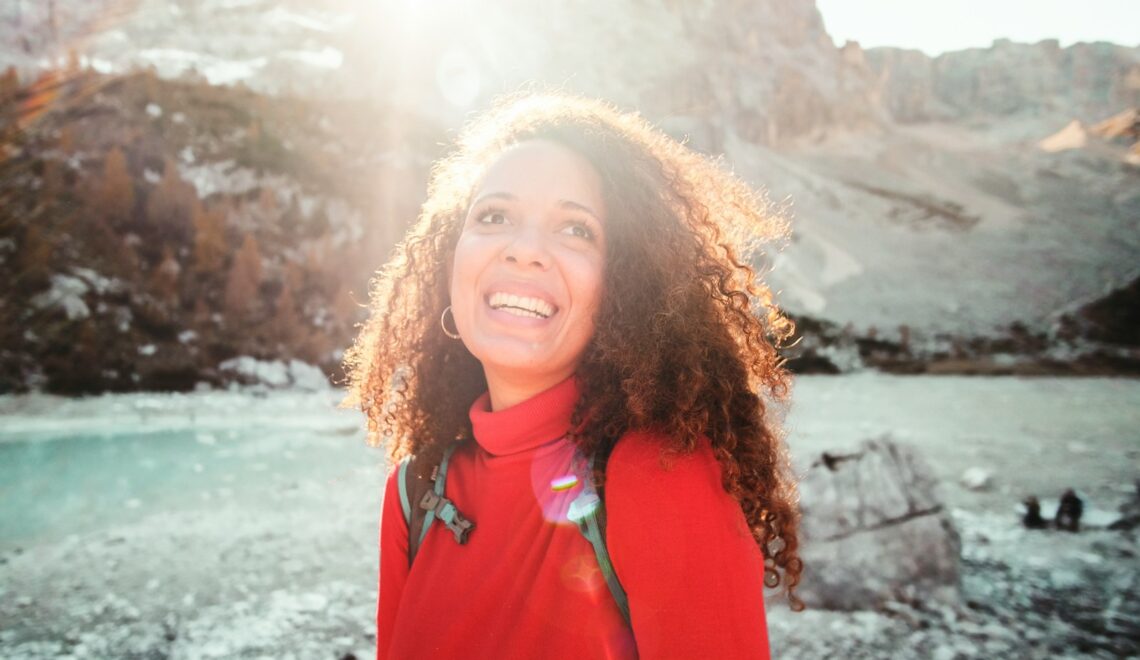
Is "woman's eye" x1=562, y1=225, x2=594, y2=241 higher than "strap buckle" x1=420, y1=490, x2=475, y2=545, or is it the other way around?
"woman's eye" x1=562, y1=225, x2=594, y2=241

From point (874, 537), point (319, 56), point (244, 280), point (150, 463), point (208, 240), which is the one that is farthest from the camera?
point (319, 56)

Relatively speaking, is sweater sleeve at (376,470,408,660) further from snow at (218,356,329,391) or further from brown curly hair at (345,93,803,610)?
snow at (218,356,329,391)

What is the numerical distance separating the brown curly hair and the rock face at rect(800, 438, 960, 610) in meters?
2.24

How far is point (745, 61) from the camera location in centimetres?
5188

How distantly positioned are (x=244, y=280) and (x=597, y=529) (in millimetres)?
14633

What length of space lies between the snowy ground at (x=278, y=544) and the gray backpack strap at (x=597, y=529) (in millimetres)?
2674

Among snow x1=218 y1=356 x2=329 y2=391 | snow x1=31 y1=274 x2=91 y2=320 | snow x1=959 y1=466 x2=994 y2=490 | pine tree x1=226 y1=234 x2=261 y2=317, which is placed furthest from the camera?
pine tree x1=226 y1=234 x2=261 y2=317

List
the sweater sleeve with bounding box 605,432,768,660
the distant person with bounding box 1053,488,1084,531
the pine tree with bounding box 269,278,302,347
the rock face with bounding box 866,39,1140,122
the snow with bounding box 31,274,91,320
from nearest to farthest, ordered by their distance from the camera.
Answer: the sweater sleeve with bounding box 605,432,768,660
the distant person with bounding box 1053,488,1084,531
the snow with bounding box 31,274,91,320
the pine tree with bounding box 269,278,302,347
the rock face with bounding box 866,39,1140,122

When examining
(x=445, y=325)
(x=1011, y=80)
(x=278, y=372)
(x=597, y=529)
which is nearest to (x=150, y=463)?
(x=278, y=372)

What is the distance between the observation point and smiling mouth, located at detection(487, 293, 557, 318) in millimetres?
1525

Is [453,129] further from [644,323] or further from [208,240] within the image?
[644,323]

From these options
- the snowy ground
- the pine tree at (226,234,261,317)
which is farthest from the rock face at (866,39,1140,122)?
the snowy ground

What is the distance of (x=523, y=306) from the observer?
153 centimetres

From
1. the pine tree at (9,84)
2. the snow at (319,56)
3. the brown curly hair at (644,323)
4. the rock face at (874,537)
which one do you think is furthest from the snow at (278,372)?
the snow at (319,56)
